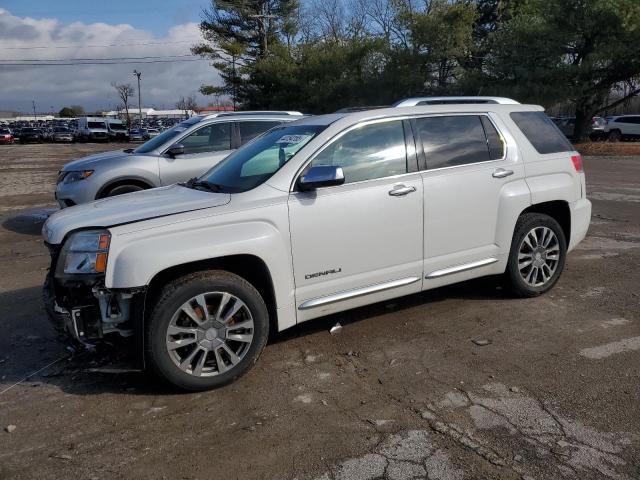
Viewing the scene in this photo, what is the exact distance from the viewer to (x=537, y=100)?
26.8 metres

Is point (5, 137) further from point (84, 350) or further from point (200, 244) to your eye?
point (200, 244)

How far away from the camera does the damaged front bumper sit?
3.47 metres

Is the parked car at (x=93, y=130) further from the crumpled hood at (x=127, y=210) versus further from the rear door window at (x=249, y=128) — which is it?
the crumpled hood at (x=127, y=210)

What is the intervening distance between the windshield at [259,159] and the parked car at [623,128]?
36.0 metres

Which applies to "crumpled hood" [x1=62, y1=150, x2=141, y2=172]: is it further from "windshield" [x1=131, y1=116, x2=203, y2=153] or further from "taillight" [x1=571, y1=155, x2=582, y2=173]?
"taillight" [x1=571, y1=155, x2=582, y2=173]

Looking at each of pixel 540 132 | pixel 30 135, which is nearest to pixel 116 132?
pixel 30 135

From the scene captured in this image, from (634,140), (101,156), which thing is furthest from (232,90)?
(101,156)

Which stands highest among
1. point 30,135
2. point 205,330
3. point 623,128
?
point 30,135

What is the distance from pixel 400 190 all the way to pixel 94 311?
2.37 metres

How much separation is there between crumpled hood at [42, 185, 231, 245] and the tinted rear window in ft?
9.74

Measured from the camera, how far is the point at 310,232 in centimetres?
393

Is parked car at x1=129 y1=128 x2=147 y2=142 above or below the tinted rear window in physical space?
above

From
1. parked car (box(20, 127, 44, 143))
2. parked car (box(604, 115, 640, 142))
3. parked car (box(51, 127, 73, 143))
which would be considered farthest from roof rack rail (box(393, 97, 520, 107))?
parked car (box(20, 127, 44, 143))

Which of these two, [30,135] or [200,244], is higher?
[30,135]
